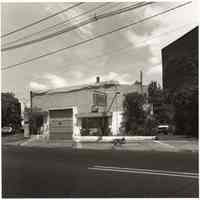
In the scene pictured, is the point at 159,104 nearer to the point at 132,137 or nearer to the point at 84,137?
the point at 132,137

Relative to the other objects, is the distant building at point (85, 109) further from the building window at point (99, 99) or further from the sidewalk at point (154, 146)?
the sidewalk at point (154, 146)

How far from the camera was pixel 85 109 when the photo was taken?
27438 millimetres

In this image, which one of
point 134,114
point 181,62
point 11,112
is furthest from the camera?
point 11,112

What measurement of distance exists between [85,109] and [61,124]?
3.13 metres

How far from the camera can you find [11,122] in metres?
35.7

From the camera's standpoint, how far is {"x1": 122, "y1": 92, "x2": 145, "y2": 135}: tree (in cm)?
2381

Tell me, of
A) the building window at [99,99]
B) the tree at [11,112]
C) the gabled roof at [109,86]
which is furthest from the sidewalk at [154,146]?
the tree at [11,112]

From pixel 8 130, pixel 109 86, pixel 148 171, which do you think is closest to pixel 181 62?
pixel 109 86

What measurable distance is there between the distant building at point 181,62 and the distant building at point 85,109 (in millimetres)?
4766

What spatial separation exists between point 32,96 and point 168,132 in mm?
16047

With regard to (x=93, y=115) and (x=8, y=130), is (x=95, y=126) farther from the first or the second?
Answer: (x=8, y=130)

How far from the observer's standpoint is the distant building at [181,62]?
83.0ft

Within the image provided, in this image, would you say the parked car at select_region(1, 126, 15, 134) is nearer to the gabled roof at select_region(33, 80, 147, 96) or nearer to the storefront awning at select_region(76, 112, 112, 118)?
the gabled roof at select_region(33, 80, 147, 96)

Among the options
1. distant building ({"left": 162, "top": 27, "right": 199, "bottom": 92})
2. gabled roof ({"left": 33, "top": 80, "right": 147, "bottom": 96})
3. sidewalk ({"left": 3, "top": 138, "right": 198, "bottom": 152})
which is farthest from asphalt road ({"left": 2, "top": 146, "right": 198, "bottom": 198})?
gabled roof ({"left": 33, "top": 80, "right": 147, "bottom": 96})
